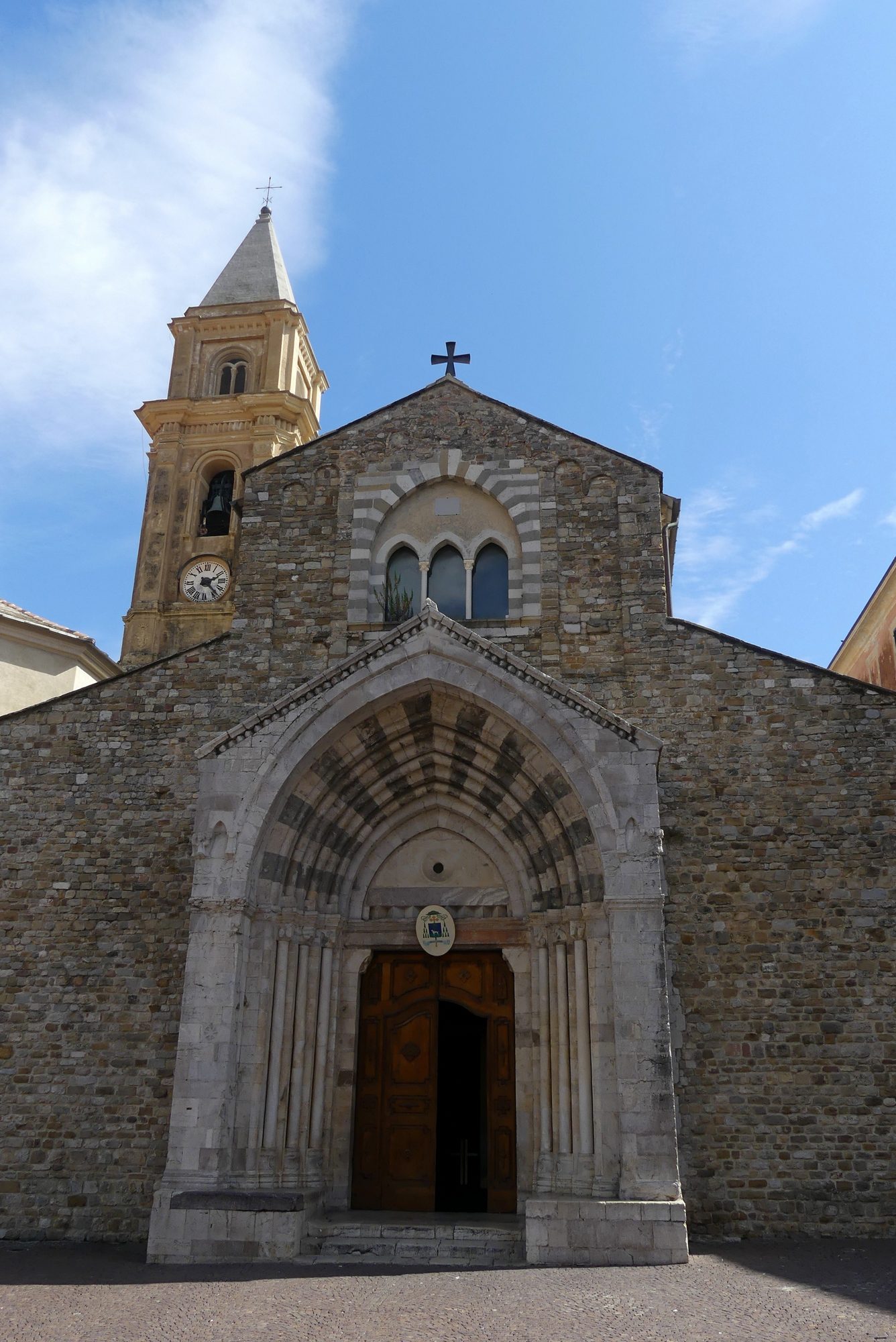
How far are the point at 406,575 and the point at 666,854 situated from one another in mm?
4917

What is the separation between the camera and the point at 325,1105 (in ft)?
37.7

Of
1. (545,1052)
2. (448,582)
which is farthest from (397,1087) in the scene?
(448,582)

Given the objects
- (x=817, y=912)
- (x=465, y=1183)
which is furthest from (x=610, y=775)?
(x=465, y=1183)

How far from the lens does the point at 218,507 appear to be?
91.9 feet

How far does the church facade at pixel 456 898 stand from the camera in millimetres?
10273

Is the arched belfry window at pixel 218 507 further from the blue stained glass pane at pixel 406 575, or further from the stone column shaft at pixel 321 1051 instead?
the stone column shaft at pixel 321 1051

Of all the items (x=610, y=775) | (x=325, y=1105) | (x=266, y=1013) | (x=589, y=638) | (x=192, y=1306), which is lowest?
(x=192, y=1306)

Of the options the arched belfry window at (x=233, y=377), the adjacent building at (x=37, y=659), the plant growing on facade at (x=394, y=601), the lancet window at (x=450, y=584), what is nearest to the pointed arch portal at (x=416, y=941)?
the plant growing on facade at (x=394, y=601)

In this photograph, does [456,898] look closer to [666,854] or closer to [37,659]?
[666,854]

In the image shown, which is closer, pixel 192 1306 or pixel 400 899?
pixel 192 1306

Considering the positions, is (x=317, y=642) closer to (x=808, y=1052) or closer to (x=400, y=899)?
(x=400, y=899)

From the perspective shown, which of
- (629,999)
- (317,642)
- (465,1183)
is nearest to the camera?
(629,999)

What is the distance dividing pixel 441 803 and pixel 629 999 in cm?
373

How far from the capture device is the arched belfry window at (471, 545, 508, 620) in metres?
13.6
